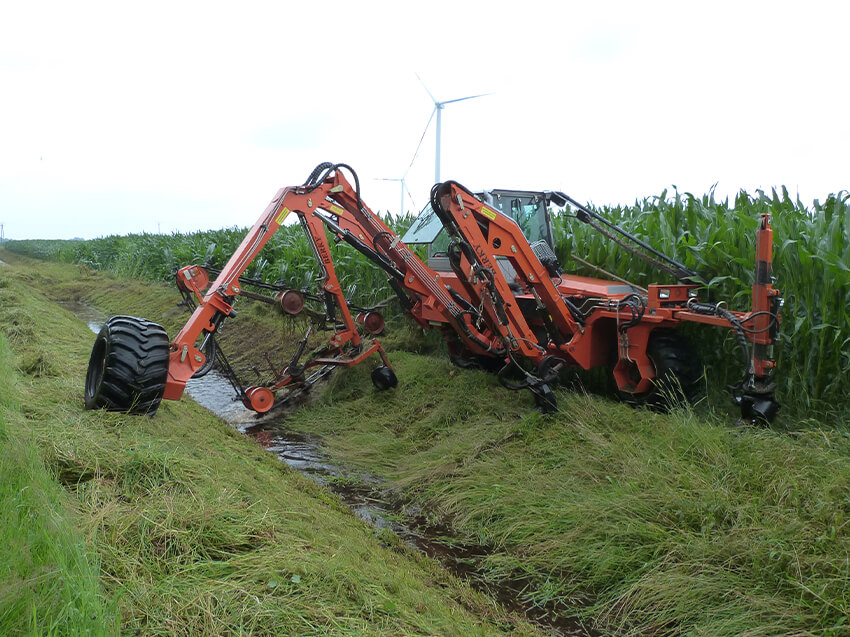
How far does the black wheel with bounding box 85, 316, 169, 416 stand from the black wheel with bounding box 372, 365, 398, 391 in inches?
105

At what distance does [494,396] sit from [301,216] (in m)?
2.54

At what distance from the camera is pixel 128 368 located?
498 centimetres

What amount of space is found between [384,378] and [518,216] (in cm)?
229

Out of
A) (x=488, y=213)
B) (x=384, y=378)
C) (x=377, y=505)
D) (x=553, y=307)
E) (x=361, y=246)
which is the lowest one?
(x=377, y=505)

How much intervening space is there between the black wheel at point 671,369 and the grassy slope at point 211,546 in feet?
8.86

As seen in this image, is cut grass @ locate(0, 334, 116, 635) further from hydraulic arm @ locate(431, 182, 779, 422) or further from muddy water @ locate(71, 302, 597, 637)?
hydraulic arm @ locate(431, 182, 779, 422)

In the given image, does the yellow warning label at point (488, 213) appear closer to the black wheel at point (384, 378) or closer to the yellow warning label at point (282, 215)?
the yellow warning label at point (282, 215)

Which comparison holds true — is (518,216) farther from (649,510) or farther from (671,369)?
(649,510)

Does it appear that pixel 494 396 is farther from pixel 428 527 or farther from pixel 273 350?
pixel 273 350

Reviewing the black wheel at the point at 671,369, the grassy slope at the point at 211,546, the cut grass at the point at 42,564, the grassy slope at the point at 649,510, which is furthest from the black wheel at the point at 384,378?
the cut grass at the point at 42,564

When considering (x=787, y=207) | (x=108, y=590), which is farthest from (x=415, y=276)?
(x=108, y=590)

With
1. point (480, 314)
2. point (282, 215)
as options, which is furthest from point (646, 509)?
point (282, 215)

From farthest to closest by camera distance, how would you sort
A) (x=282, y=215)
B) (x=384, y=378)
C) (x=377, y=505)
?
(x=384, y=378) → (x=282, y=215) → (x=377, y=505)

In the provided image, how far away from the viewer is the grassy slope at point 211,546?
242 cm
